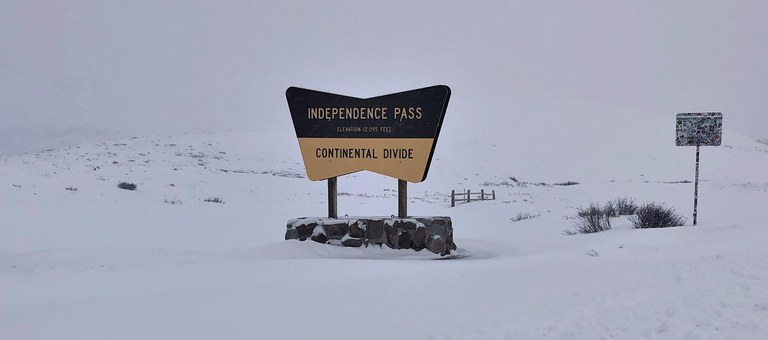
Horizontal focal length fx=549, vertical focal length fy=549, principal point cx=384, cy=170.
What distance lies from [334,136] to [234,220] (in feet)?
18.0

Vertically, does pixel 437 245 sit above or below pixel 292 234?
below

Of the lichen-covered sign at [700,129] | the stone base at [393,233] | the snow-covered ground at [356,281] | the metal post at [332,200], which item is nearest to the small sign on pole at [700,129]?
the lichen-covered sign at [700,129]

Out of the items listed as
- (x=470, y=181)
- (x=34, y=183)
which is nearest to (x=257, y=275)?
(x=34, y=183)

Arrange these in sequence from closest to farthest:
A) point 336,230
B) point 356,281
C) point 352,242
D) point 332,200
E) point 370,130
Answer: point 356,281 < point 352,242 < point 336,230 < point 370,130 < point 332,200

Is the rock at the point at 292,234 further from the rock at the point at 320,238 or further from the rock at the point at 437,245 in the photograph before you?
the rock at the point at 437,245

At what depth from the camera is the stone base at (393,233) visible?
383 inches

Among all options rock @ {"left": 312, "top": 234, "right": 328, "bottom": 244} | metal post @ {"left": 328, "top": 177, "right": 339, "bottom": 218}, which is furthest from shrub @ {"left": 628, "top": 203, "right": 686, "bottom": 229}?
rock @ {"left": 312, "top": 234, "right": 328, "bottom": 244}

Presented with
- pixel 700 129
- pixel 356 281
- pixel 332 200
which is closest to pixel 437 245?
pixel 332 200

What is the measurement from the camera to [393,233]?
9.80 metres

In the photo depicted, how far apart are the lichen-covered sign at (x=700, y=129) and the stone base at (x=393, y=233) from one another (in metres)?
6.05

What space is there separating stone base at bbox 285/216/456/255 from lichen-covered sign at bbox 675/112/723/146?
6.05 meters

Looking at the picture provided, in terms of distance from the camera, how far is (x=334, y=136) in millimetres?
10484

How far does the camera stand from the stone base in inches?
383

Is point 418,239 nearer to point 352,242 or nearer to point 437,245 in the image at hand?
point 437,245
